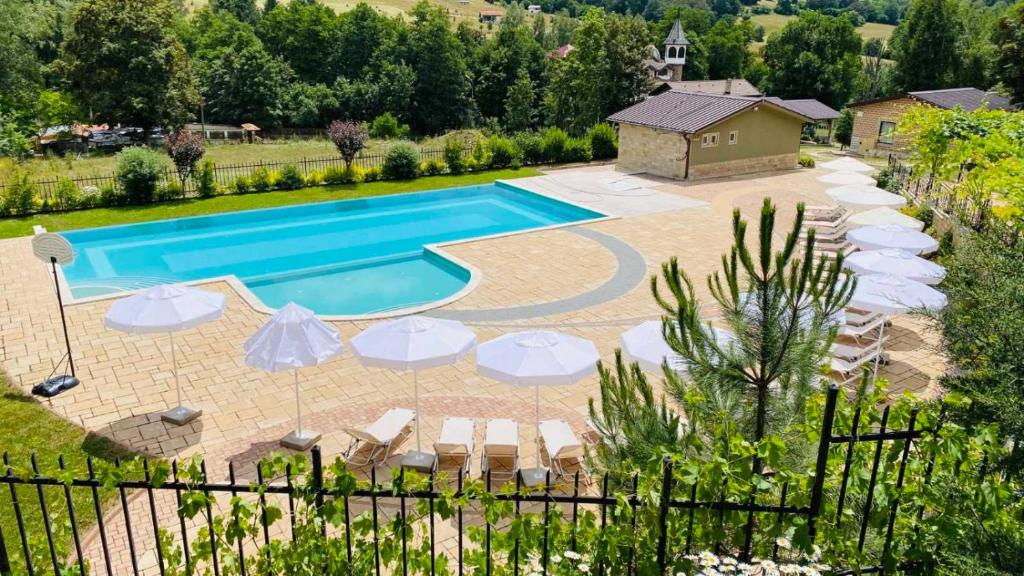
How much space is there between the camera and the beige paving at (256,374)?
10383 millimetres

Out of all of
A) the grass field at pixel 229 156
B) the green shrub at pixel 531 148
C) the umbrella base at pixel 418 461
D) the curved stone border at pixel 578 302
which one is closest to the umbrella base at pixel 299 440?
the umbrella base at pixel 418 461

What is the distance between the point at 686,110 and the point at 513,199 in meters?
8.70

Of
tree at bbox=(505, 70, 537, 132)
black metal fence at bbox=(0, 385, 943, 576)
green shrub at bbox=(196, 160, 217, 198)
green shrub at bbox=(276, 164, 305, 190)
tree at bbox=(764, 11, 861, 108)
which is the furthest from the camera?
tree at bbox=(505, 70, 537, 132)

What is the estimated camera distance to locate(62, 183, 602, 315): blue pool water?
18.7 m

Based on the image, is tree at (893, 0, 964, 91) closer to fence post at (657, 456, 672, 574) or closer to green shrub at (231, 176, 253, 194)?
green shrub at (231, 176, 253, 194)

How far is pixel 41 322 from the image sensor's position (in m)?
14.5

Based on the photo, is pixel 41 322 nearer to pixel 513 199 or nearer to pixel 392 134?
pixel 513 199

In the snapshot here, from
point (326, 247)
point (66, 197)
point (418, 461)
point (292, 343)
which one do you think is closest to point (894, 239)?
point (418, 461)

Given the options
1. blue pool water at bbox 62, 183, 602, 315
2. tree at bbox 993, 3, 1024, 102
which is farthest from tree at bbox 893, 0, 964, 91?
blue pool water at bbox 62, 183, 602, 315

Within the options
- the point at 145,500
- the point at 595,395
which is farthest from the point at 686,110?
the point at 145,500

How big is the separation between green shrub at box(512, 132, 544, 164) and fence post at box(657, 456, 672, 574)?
2909cm

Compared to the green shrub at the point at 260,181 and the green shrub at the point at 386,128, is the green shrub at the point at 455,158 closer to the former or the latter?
the green shrub at the point at 260,181

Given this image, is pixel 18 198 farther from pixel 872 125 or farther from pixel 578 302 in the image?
pixel 872 125

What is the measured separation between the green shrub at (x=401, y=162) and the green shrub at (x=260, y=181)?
4.57 meters
